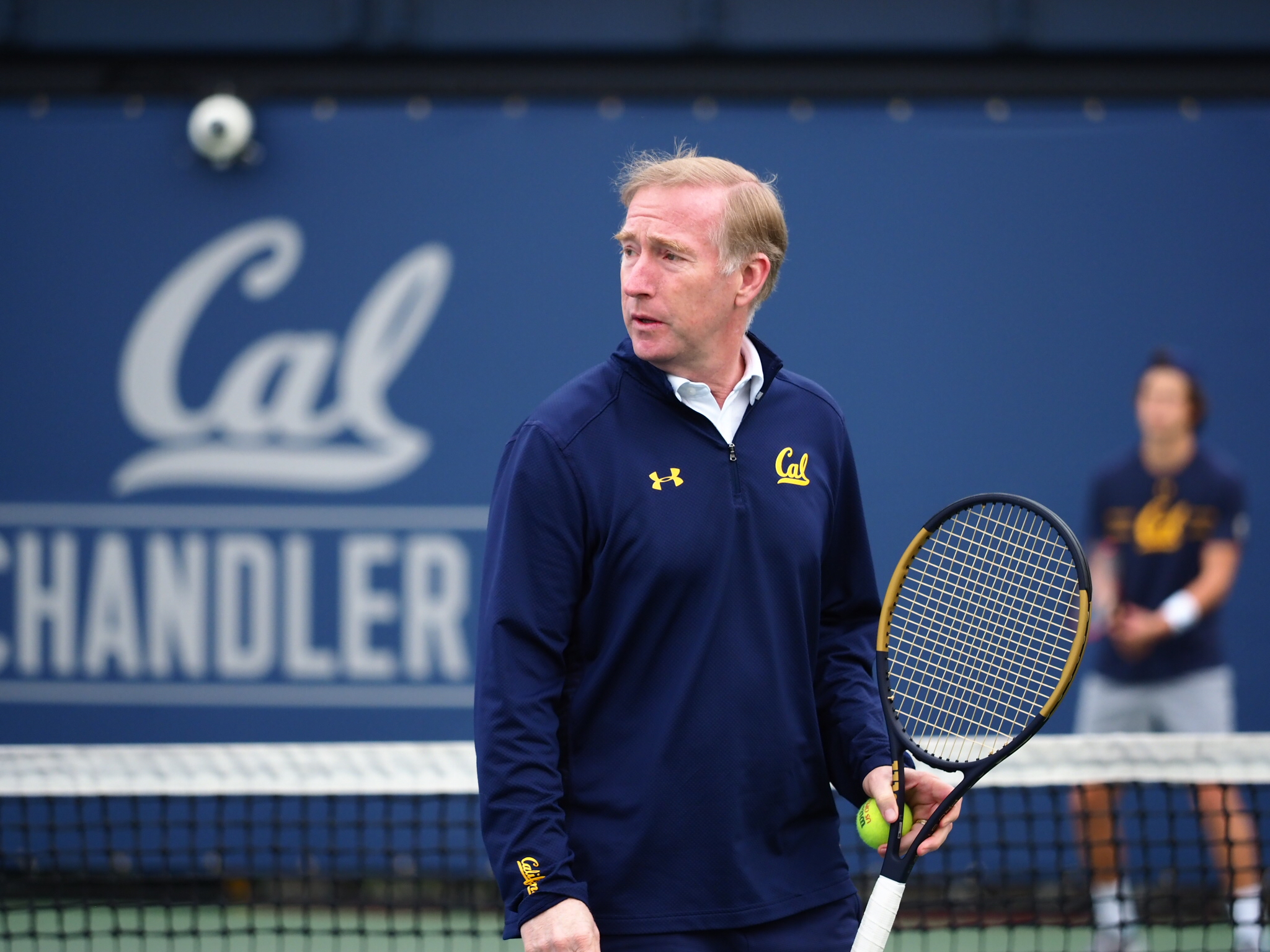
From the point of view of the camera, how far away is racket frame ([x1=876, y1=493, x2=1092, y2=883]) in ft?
5.57

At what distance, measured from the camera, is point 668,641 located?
1674 mm

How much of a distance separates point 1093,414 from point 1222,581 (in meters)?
0.70

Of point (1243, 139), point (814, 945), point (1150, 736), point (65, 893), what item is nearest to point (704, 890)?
point (814, 945)

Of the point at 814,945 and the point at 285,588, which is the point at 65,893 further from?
the point at 814,945

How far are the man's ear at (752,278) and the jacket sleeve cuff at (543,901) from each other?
79cm

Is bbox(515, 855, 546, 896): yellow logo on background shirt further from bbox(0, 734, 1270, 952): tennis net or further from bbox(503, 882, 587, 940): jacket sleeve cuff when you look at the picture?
bbox(0, 734, 1270, 952): tennis net

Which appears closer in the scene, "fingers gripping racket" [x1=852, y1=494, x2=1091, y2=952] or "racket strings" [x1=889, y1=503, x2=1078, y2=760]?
"fingers gripping racket" [x1=852, y1=494, x2=1091, y2=952]

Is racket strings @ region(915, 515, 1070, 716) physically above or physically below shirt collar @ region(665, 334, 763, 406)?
below

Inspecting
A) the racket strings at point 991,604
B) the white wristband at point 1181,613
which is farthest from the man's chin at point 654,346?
the white wristband at point 1181,613

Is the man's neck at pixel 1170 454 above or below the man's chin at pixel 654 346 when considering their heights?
below

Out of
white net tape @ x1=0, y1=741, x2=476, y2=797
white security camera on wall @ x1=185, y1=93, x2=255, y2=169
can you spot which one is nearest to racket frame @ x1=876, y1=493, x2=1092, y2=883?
white net tape @ x1=0, y1=741, x2=476, y2=797

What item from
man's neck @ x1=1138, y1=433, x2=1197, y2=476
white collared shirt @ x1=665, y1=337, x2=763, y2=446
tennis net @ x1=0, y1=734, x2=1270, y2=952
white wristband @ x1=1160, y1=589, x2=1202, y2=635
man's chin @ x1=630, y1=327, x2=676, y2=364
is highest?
man's chin @ x1=630, y1=327, x2=676, y2=364

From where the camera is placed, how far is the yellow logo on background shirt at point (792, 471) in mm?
1764

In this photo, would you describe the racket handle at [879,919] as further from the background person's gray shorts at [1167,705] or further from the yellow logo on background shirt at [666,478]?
the background person's gray shorts at [1167,705]
